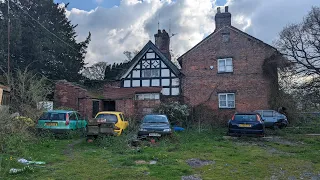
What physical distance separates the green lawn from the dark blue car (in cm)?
208

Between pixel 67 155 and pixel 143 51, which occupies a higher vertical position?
pixel 143 51

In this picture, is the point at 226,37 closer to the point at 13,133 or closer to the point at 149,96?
the point at 149,96

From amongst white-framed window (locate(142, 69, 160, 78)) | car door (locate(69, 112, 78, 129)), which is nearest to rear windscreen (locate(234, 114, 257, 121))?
car door (locate(69, 112, 78, 129))

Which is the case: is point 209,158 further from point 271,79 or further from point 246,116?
point 271,79

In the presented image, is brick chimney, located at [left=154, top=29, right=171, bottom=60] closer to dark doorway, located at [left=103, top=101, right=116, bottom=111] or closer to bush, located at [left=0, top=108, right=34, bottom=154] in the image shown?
dark doorway, located at [left=103, top=101, right=116, bottom=111]

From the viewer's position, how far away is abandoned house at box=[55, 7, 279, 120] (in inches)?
845

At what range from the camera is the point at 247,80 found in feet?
70.8

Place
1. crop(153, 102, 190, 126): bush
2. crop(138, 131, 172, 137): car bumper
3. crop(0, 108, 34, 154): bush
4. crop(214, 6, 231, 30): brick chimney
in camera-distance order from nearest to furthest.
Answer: crop(0, 108, 34, 154): bush < crop(138, 131, 172, 137): car bumper < crop(153, 102, 190, 126): bush < crop(214, 6, 231, 30): brick chimney

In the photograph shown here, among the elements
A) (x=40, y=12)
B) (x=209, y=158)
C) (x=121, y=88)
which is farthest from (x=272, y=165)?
(x=40, y=12)

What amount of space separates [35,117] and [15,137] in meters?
4.80

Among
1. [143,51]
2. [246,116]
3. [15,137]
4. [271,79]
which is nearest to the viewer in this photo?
[15,137]

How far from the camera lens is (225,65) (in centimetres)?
2222

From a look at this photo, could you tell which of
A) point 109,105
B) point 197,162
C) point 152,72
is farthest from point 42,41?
point 197,162

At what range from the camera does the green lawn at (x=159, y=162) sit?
22.5 feet
